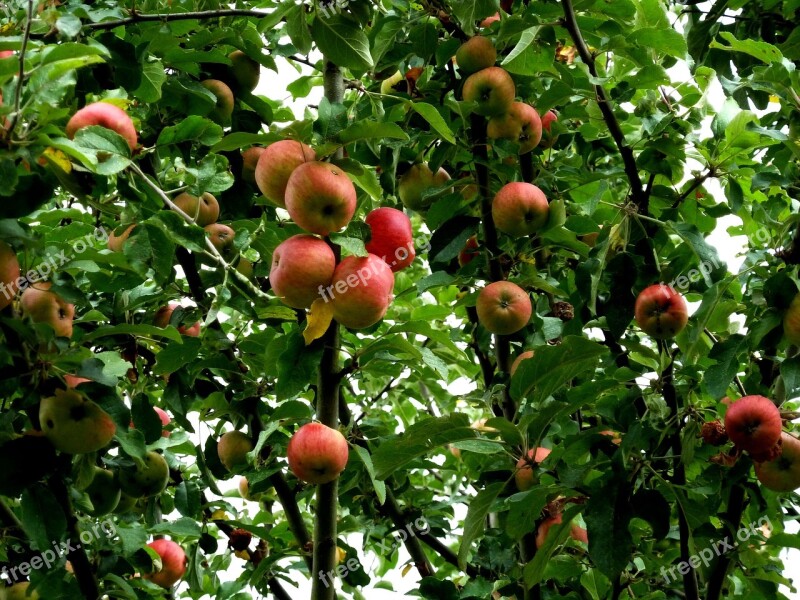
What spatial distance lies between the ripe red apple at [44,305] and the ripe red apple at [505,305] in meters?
1.09

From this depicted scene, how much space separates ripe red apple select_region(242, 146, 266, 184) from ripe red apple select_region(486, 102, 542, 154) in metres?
0.67

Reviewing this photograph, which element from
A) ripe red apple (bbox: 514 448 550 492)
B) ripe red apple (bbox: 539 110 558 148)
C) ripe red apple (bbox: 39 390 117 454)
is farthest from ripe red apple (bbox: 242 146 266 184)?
ripe red apple (bbox: 514 448 550 492)

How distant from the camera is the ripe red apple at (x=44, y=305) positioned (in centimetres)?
187

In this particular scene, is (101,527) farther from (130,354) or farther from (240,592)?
(240,592)

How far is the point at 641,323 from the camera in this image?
7.43 feet

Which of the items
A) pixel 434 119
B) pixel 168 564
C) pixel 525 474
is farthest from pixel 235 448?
pixel 434 119

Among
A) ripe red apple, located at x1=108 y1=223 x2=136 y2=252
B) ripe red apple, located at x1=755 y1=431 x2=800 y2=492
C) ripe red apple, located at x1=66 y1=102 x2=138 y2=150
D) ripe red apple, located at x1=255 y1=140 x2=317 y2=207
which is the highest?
ripe red apple, located at x1=66 y1=102 x2=138 y2=150

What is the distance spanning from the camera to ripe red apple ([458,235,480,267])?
265 centimetres

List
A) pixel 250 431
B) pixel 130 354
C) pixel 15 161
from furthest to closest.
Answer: pixel 250 431
pixel 130 354
pixel 15 161

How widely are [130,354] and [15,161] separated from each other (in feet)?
2.85

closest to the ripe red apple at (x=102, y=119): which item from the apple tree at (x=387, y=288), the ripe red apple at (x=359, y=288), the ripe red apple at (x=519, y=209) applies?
the apple tree at (x=387, y=288)

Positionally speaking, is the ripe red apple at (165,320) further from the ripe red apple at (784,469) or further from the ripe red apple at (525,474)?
the ripe red apple at (784,469)

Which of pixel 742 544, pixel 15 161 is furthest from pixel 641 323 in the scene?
pixel 15 161

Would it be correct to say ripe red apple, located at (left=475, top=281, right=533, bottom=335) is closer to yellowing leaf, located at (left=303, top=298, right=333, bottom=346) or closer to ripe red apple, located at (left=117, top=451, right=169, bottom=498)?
yellowing leaf, located at (left=303, top=298, right=333, bottom=346)
